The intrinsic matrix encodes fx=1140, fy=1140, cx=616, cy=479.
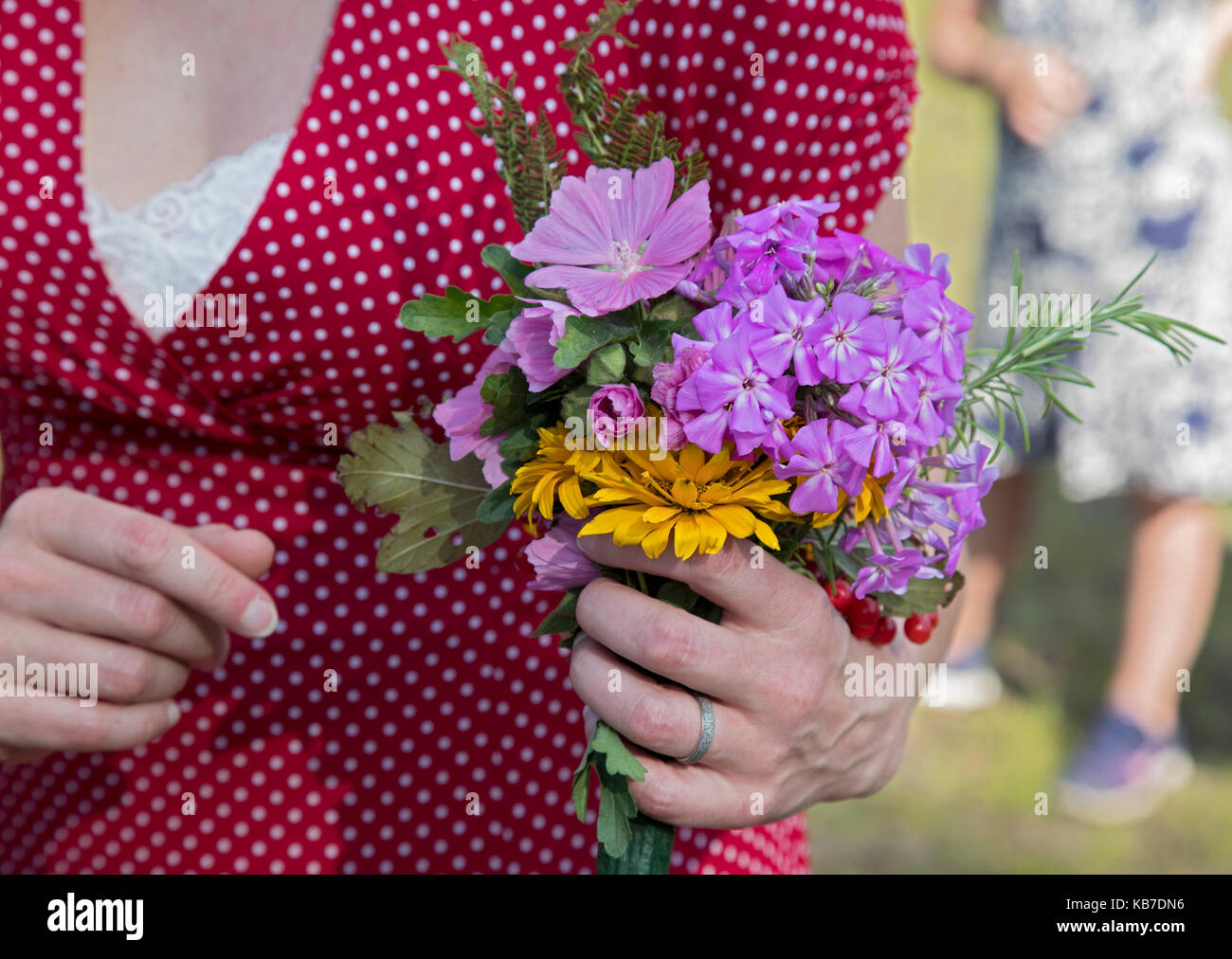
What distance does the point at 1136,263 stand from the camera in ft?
10.0

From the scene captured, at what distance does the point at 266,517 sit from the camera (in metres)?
1.13

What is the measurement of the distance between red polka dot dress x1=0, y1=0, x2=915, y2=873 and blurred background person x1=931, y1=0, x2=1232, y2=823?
2061mm

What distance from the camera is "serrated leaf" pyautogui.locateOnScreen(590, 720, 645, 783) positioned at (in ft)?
2.62

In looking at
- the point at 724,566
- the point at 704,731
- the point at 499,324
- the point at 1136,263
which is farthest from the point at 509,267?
the point at 1136,263

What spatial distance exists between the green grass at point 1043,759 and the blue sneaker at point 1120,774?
0.13ft

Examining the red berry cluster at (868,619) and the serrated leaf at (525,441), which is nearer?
the serrated leaf at (525,441)

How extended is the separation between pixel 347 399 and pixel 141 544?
0.23 metres

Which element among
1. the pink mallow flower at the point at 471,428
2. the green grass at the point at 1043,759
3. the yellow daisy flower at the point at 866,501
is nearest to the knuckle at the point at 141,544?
the pink mallow flower at the point at 471,428

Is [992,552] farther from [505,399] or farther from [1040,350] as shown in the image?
[505,399]

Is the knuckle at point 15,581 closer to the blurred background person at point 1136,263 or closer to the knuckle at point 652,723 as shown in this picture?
the knuckle at point 652,723

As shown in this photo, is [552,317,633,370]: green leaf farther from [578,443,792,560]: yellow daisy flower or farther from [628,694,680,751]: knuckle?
[628,694,680,751]: knuckle

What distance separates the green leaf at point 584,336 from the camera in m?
0.70
